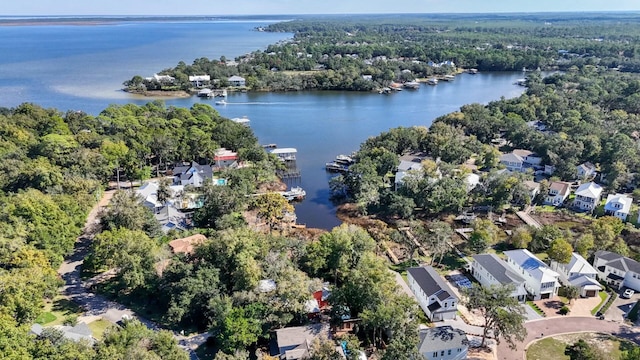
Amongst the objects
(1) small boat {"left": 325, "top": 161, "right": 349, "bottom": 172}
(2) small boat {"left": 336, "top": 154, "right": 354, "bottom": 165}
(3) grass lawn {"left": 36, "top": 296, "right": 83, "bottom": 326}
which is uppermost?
(2) small boat {"left": 336, "top": 154, "right": 354, "bottom": 165}

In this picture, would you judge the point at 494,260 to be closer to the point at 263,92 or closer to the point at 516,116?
the point at 516,116

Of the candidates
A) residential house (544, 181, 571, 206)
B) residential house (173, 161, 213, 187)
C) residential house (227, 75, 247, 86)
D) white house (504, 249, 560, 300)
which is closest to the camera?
white house (504, 249, 560, 300)

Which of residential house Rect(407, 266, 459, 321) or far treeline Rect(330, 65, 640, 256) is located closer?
residential house Rect(407, 266, 459, 321)

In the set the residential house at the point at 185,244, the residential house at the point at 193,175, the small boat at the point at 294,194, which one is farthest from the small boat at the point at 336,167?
the residential house at the point at 185,244

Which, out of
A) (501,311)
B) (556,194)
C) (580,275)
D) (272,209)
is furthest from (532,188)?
(272,209)

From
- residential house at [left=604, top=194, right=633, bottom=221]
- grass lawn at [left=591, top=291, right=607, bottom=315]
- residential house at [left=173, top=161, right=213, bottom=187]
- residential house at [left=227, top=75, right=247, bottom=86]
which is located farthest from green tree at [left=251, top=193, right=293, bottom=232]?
residential house at [left=227, top=75, right=247, bottom=86]

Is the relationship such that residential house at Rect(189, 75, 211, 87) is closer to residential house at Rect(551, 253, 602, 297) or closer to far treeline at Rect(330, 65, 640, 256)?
far treeline at Rect(330, 65, 640, 256)

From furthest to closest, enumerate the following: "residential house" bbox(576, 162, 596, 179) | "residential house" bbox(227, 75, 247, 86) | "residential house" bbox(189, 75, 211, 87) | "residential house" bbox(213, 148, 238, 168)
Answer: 1. "residential house" bbox(227, 75, 247, 86)
2. "residential house" bbox(189, 75, 211, 87)
3. "residential house" bbox(213, 148, 238, 168)
4. "residential house" bbox(576, 162, 596, 179)
